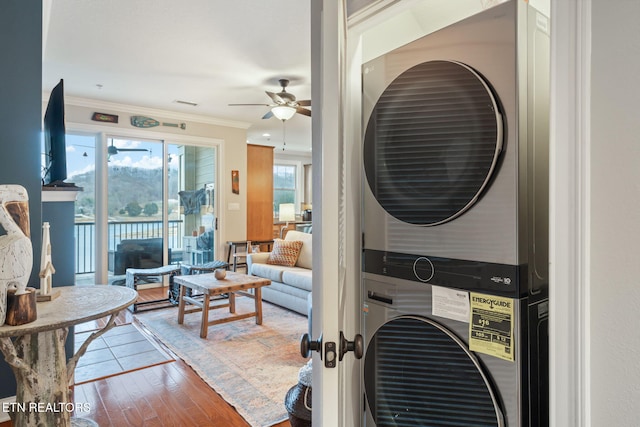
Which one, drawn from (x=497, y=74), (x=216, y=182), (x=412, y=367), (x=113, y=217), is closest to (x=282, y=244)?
(x=216, y=182)

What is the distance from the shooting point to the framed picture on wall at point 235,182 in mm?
6453

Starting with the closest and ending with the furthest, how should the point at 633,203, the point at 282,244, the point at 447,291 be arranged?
the point at 633,203 < the point at 447,291 < the point at 282,244

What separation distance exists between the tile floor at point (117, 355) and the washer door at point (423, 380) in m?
2.33

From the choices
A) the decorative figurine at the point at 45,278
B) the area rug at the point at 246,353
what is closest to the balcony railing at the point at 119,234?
the area rug at the point at 246,353

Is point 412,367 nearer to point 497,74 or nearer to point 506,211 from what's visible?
point 506,211

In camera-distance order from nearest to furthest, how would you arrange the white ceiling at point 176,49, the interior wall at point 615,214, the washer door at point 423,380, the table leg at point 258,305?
the interior wall at point 615,214, the washer door at point 423,380, the white ceiling at point 176,49, the table leg at point 258,305

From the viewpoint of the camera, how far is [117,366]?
288cm

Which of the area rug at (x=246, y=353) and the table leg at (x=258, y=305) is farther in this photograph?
the table leg at (x=258, y=305)

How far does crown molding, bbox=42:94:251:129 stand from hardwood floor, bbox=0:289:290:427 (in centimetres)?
392

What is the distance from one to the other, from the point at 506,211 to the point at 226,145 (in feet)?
19.5

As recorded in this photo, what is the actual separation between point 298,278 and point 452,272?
3146 millimetres

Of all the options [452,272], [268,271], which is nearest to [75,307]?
[452,272]

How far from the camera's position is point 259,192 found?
6.88 metres

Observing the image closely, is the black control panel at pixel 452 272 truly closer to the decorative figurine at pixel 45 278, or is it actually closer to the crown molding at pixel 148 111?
the decorative figurine at pixel 45 278
